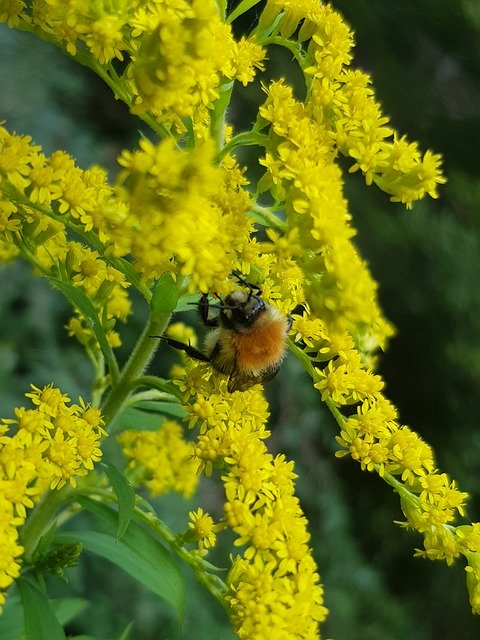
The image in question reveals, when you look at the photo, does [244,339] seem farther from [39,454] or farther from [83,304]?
[39,454]

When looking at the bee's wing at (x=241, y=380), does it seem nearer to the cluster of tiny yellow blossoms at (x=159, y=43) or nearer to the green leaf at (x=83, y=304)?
the green leaf at (x=83, y=304)

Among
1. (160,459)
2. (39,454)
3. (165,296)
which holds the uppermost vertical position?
(165,296)

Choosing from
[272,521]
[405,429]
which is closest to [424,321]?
[405,429]

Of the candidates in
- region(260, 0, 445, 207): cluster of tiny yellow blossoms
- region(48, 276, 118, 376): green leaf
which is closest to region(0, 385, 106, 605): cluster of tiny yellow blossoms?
region(48, 276, 118, 376): green leaf

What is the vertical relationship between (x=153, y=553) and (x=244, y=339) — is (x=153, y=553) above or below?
below

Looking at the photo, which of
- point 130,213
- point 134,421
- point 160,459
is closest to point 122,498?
point 134,421

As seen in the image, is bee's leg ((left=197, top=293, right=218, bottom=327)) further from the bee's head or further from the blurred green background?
the blurred green background
